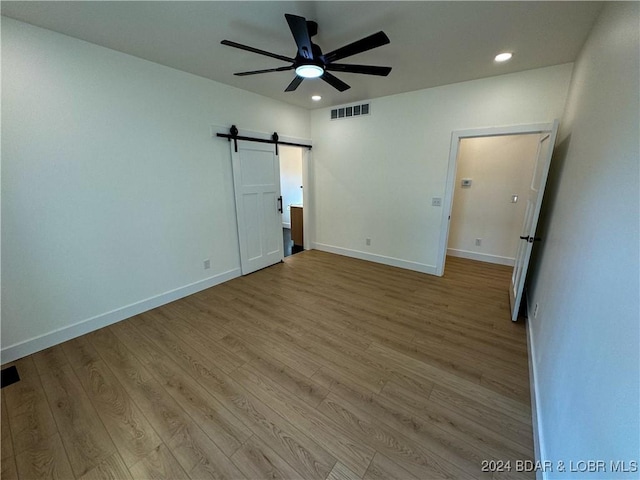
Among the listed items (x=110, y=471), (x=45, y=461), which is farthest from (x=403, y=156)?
(x=45, y=461)

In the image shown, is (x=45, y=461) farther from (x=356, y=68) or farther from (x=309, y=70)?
(x=356, y=68)

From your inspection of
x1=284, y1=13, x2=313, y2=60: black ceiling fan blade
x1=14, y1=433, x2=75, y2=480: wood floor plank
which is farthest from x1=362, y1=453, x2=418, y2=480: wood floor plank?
x1=284, y1=13, x2=313, y2=60: black ceiling fan blade

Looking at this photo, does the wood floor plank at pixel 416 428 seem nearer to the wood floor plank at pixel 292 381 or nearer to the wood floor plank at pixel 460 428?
the wood floor plank at pixel 460 428

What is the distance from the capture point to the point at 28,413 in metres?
A: 1.67

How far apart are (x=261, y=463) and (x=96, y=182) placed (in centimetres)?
275

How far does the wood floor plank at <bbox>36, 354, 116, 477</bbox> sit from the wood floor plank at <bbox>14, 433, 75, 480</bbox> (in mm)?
27

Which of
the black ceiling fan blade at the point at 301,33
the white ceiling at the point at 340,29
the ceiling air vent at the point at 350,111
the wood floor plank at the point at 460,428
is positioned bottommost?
the wood floor plank at the point at 460,428

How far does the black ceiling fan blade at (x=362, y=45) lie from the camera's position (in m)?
1.62

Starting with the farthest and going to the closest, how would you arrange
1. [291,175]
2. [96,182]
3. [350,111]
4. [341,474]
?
[291,175] → [350,111] → [96,182] → [341,474]

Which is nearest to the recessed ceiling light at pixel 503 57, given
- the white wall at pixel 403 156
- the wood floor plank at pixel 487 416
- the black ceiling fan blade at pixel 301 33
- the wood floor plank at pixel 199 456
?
the white wall at pixel 403 156

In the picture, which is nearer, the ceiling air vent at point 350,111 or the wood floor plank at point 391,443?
the wood floor plank at point 391,443

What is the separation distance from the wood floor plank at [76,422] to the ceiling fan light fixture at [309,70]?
9.50 ft

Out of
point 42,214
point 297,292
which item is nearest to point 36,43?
point 42,214

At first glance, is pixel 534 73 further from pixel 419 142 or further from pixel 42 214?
pixel 42 214
